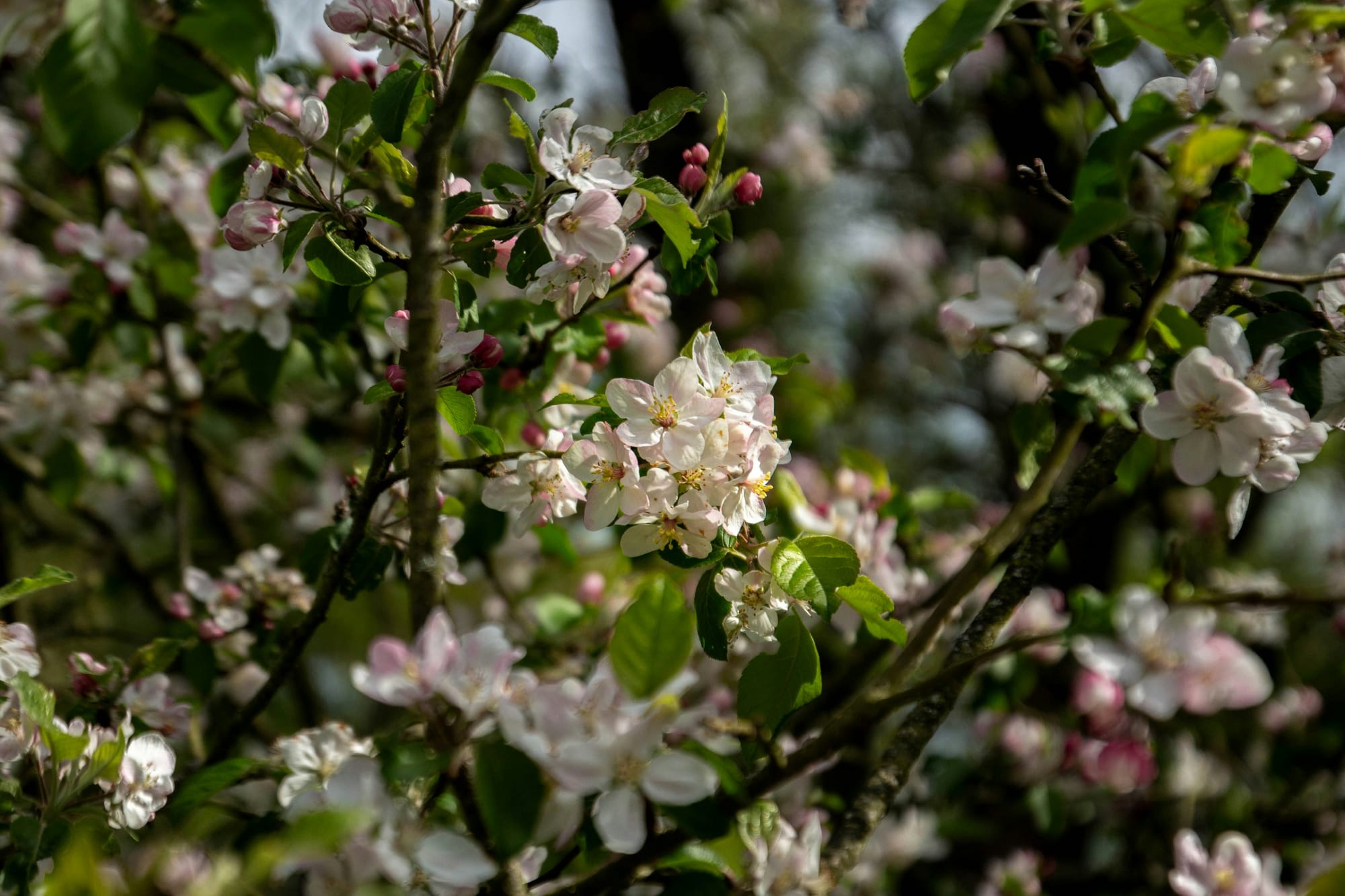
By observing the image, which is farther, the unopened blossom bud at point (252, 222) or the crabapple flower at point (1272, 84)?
the unopened blossom bud at point (252, 222)

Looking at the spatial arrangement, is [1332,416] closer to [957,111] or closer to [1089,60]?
[1089,60]

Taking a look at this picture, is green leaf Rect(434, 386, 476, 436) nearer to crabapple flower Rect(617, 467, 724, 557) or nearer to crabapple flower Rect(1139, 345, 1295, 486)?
crabapple flower Rect(617, 467, 724, 557)

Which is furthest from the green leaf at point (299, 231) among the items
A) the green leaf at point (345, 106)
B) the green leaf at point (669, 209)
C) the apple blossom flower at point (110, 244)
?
the apple blossom flower at point (110, 244)

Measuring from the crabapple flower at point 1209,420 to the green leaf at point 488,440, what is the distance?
67 cm

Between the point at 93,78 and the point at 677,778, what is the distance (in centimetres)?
68

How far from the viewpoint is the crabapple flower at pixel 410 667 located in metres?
0.78

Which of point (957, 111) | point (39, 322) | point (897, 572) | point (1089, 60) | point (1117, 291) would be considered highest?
point (1089, 60)

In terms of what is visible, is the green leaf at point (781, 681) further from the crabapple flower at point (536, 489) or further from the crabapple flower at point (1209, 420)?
the crabapple flower at point (1209, 420)

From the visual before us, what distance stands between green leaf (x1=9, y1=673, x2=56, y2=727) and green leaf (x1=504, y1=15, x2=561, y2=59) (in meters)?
0.83

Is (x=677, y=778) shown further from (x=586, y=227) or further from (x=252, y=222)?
(x=252, y=222)

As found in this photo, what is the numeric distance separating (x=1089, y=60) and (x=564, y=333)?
720mm

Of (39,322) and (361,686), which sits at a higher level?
(361,686)

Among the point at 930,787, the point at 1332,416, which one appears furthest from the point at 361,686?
the point at 930,787

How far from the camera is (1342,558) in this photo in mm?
2730
